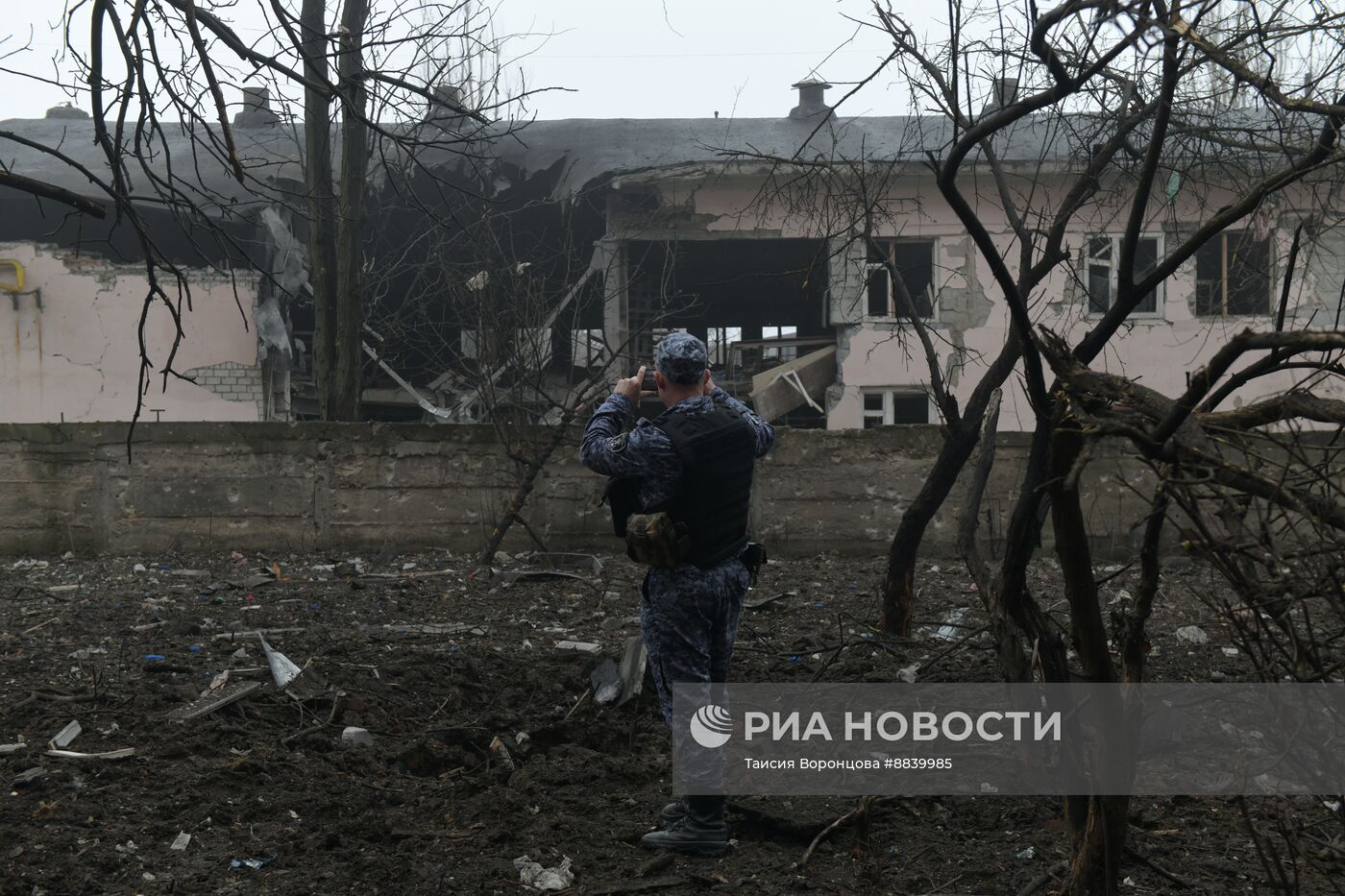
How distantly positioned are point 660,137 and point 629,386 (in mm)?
12992

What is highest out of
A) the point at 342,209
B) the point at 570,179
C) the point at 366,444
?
A: the point at 570,179

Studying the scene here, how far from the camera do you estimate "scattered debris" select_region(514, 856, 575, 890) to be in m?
3.51

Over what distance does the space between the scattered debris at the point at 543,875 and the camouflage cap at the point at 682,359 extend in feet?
5.45

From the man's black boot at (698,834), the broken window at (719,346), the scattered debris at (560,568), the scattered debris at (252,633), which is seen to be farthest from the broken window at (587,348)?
the man's black boot at (698,834)

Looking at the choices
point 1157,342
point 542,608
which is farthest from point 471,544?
point 1157,342

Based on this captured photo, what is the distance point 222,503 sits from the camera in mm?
9070

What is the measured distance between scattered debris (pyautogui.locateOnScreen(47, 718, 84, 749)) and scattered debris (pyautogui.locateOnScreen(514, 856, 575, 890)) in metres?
1.98

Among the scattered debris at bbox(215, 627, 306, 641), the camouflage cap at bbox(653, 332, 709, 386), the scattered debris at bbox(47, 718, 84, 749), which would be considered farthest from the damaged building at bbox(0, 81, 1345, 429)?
the camouflage cap at bbox(653, 332, 709, 386)

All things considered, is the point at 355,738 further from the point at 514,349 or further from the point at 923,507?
the point at 514,349

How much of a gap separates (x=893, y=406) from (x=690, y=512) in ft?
44.4

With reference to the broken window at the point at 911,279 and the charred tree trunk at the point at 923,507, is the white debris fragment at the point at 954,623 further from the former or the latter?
the broken window at the point at 911,279

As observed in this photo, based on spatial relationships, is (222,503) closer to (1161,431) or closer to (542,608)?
(542,608)

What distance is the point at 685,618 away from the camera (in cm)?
389

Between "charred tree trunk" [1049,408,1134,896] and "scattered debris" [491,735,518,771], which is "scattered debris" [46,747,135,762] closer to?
"scattered debris" [491,735,518,771]
